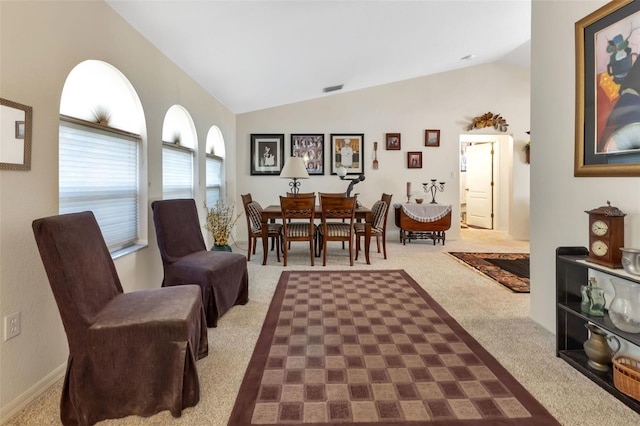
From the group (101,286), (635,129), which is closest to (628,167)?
(635,129)

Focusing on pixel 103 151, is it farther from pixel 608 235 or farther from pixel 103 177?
pixel 608 235

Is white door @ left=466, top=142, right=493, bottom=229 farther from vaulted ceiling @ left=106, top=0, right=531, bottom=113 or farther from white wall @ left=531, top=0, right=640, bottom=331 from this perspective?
white wall @ left=531, top=0, right=640, bottom=331

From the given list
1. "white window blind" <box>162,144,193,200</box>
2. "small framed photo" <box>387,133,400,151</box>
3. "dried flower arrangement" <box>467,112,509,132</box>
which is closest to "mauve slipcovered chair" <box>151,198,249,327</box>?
"white window blind" <box>162,144,193,200</box>

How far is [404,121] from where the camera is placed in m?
6.25

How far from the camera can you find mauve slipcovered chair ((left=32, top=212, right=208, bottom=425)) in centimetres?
143

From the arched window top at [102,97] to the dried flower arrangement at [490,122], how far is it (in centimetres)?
567

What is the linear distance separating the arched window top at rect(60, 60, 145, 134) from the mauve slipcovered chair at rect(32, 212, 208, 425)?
41.7 inches

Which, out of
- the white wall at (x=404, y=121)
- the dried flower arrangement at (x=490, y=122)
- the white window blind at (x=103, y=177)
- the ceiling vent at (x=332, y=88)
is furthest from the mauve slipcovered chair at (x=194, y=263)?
the dried flower arrangement at (x=490, y=122)

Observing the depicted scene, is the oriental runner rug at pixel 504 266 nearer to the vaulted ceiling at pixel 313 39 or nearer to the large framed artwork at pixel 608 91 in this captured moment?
the large framed artwork at pixel 608 91

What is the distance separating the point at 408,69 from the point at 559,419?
522cm

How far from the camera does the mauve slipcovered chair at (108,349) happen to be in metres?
1.43

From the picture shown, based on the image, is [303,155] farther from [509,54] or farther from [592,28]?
[592,28]

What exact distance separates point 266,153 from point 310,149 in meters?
0.84

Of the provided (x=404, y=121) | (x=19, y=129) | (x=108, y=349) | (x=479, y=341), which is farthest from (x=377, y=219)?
(x=19, y=129)
